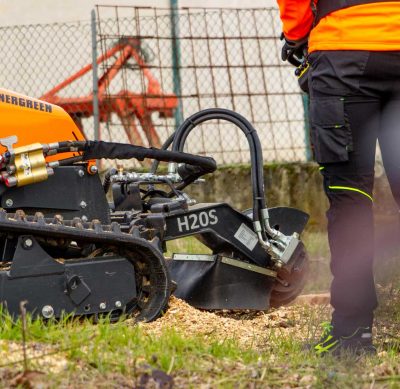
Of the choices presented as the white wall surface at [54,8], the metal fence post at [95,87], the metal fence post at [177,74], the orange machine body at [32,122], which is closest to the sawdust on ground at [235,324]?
the orange machine body at [32,122]

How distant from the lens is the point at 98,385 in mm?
3641

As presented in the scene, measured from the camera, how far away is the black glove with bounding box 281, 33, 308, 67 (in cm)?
479

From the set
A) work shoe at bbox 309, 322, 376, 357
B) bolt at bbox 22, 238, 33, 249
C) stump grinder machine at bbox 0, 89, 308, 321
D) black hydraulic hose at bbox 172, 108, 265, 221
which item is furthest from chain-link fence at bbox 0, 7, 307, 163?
work shoe at bbox 309, 322, 376, 357

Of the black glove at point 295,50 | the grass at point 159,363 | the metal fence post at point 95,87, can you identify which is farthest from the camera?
the metal fence post at point 95,87

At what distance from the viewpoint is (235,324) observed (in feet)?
17.9

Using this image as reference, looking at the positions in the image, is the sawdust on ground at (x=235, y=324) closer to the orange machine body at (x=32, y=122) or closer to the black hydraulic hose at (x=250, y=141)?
Answer: the black hydraulic hose at (x=250, y=141)

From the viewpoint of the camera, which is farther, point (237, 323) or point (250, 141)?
point (250, 141)

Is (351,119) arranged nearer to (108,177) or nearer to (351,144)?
(351,144)

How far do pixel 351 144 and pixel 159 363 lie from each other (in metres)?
1.32

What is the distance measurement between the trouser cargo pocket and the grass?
2.89 ft

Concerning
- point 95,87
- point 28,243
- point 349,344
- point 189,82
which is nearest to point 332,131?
point 349,344

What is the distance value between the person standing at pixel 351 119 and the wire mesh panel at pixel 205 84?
184 inches

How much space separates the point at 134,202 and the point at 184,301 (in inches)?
24.2

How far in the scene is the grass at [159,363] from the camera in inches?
146
